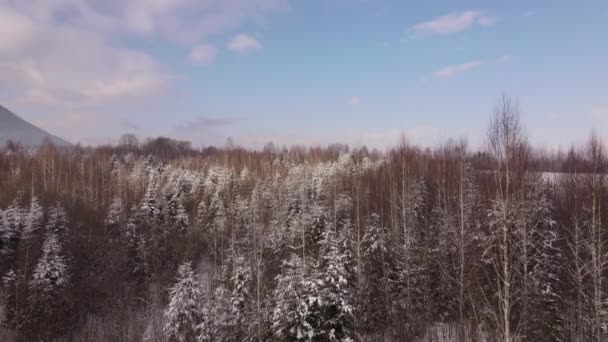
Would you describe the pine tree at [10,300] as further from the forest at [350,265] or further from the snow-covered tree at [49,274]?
the snow-covered tree at [49,274]

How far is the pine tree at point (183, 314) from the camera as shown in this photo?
15.7m

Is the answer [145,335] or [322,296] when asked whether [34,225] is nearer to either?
[145,335]

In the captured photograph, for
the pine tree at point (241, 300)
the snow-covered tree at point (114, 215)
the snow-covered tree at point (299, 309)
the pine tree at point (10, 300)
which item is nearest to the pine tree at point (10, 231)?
the pine tree at point (10, 300)

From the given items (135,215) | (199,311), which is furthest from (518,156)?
(135,215)

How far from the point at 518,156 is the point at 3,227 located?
113 ft

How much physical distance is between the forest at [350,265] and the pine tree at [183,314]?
59 mm

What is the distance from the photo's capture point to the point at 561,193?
25531 millimetres

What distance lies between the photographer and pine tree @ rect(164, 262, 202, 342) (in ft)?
51.4

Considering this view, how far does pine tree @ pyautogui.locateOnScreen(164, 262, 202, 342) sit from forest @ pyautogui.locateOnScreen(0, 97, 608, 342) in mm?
59

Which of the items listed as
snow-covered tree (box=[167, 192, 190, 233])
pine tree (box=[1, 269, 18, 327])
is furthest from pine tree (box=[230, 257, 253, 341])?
snow-covered tree (box=[167, 192, 190, 233])

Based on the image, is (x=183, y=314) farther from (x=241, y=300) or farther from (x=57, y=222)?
(x=57, y=222)

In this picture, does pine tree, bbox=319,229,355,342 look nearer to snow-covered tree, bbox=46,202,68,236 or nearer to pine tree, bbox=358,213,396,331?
pine tree, bbox=358,213,396,331

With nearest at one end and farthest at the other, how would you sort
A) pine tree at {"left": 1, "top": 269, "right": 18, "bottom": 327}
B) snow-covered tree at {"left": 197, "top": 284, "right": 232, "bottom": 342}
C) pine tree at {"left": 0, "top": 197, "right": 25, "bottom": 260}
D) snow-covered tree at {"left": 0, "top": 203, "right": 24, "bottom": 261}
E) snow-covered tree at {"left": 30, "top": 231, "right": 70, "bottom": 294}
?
snow-covered tree at {"left": 197, "top": 284, "right": 232, "bottom": 342} → pine tree at {"left": 1, "top": 269, "right": 18, "bottom": 327} → snow-covered tree at {"left": 30, "top": 231, "right": 70, "bottom": 294} → pine tree at {"left": 0, "top": 197, "right": 25, "bottom": 260} → snow-covered tree at {"left": 0, "top": 203, "right": 24, "bottom": 261}

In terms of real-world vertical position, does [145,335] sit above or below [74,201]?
below
